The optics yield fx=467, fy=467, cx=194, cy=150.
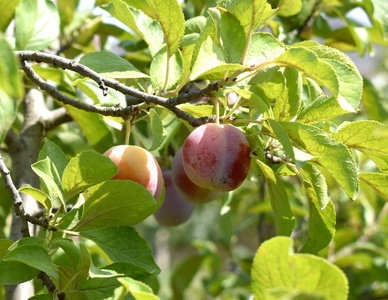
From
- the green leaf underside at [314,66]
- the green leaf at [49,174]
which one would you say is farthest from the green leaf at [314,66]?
the green leaf at [49,174]

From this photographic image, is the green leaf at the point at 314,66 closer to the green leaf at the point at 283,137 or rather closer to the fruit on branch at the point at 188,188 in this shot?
the green leaf at the point at 283,137

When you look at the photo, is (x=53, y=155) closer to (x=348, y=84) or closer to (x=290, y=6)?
(x=348, y=84)

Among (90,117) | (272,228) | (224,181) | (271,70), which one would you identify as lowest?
(272,228)

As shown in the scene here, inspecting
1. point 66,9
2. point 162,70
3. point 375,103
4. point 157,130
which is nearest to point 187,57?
point 162,70

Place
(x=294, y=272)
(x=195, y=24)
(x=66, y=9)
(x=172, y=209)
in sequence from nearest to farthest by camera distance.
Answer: (x=294, y=272) < (x=195, y=24) < (x=172, y=209) < (x=66, y=9)

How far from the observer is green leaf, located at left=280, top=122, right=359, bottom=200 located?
1.80ft

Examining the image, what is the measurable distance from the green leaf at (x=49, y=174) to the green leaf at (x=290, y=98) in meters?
0.30

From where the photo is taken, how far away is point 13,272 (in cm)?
55

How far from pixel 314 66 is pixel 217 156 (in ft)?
0.53

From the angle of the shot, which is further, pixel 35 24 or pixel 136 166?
pixel 35 24

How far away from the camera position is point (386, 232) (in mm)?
1730

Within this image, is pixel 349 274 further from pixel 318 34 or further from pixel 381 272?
pixel 318 34

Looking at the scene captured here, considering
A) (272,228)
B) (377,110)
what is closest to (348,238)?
(272,228)

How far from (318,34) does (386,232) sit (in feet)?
2.71
